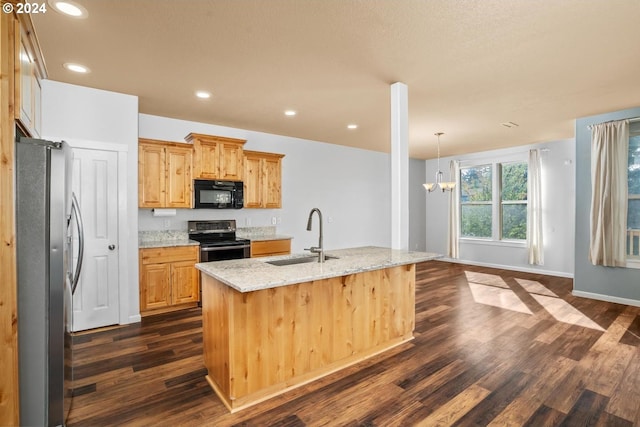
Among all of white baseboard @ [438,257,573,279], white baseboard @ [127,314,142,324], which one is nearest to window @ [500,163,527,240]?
white baseboard @ [438,257,573,279]

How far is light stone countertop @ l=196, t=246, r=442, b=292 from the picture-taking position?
1.94 m

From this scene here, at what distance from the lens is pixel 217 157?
453cm

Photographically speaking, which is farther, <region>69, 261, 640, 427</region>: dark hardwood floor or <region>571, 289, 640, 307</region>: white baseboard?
<region>571, 289, 640, 307</region>: white baseboard

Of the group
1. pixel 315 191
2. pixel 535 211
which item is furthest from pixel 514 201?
pixel 315 191

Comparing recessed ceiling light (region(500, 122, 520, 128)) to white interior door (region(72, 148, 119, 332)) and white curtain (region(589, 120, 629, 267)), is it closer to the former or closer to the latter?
white curtain (region(589, 120, 629, 267))

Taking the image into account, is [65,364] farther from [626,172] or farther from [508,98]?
[626,172]

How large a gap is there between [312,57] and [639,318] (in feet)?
16.0

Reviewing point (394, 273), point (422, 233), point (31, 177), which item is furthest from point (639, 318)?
point (31, 177)

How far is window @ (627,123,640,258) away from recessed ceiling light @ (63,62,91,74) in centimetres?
668

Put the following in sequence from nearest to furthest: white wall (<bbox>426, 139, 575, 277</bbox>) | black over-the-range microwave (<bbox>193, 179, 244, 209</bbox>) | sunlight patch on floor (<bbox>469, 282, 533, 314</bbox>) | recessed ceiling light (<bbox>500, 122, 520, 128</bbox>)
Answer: sunlight patch on floor (<bbox>469, 282, 533, 314</bbox>) < black over-the-range microwave (<bbox>193, 179, 244, 209</bbox>) < recessed ceiling light (<bbox>500, 122, 520, 128</bbox>) < white wall (<bbox>426, 139, 575, 277</bbox>)

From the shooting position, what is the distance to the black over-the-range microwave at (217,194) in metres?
4.40

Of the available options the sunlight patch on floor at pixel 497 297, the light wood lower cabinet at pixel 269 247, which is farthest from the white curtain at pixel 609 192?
the light wood lower cabinet at pixel 269 247

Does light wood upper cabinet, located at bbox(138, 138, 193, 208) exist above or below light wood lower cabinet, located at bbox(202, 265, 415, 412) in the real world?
above

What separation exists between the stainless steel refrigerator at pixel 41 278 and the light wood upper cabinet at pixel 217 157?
8.37 feet
